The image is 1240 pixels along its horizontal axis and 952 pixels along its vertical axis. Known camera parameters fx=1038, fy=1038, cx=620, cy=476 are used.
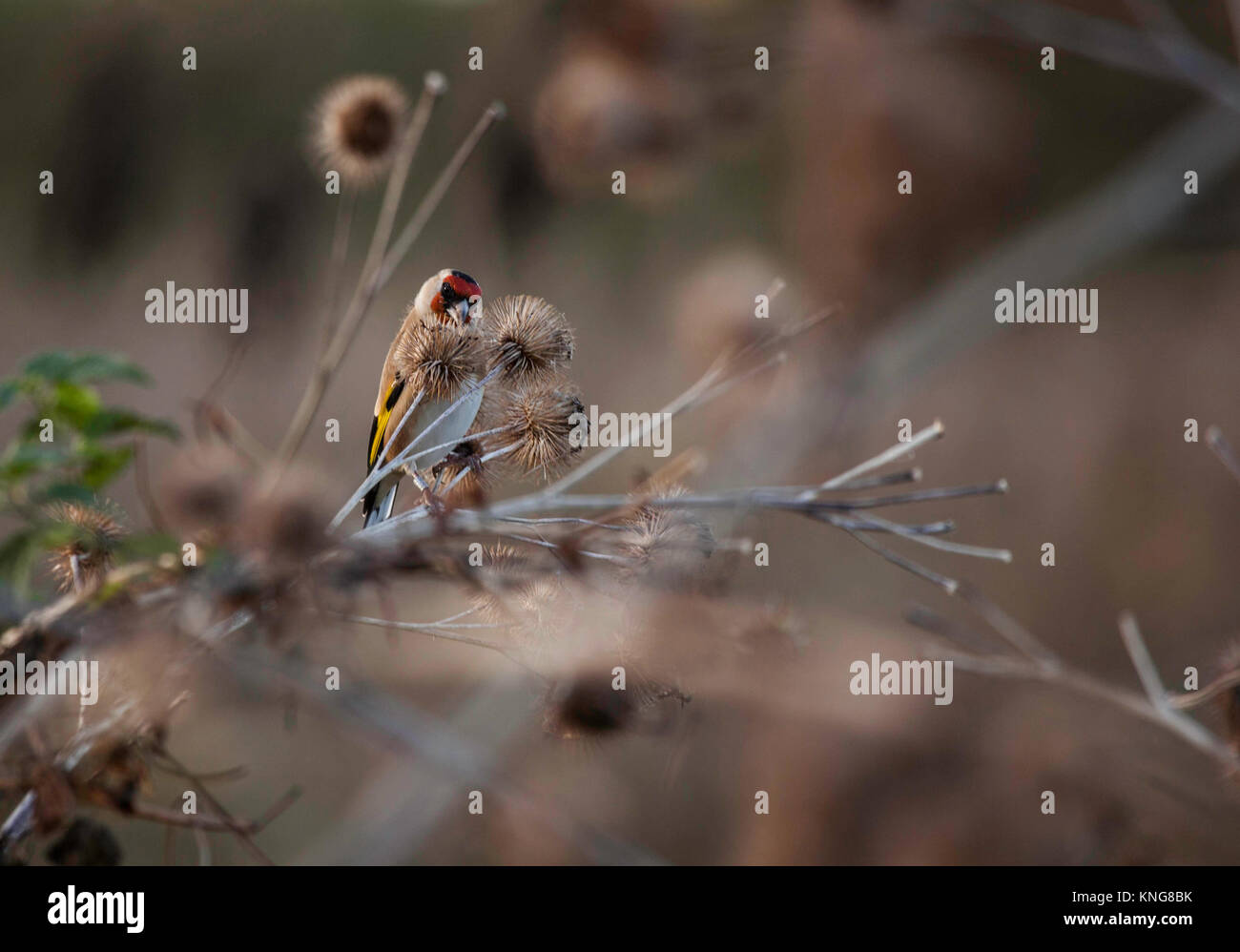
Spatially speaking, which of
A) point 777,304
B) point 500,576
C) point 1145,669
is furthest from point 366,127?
point 777,304

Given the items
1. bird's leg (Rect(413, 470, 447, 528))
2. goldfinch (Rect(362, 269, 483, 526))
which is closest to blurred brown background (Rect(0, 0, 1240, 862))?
goldfinch (Rect(362, 269, 483, 526))

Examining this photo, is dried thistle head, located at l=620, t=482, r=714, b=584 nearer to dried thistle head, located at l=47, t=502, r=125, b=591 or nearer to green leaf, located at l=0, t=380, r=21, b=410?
dried thistle head, located at l=47, t=502, r=125, b=591

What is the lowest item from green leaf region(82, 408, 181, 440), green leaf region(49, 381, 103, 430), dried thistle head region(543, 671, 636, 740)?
dried thistle head region(543, 671, 636, 740)

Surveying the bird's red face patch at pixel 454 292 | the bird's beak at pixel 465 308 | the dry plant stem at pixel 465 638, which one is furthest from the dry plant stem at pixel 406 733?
the bird's red face patch at pixel 454 292

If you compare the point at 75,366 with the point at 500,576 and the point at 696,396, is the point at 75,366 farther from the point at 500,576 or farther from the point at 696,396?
the point at 696,396

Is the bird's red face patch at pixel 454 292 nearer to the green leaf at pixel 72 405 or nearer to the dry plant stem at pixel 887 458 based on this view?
the green leaf at pixel 72 405
